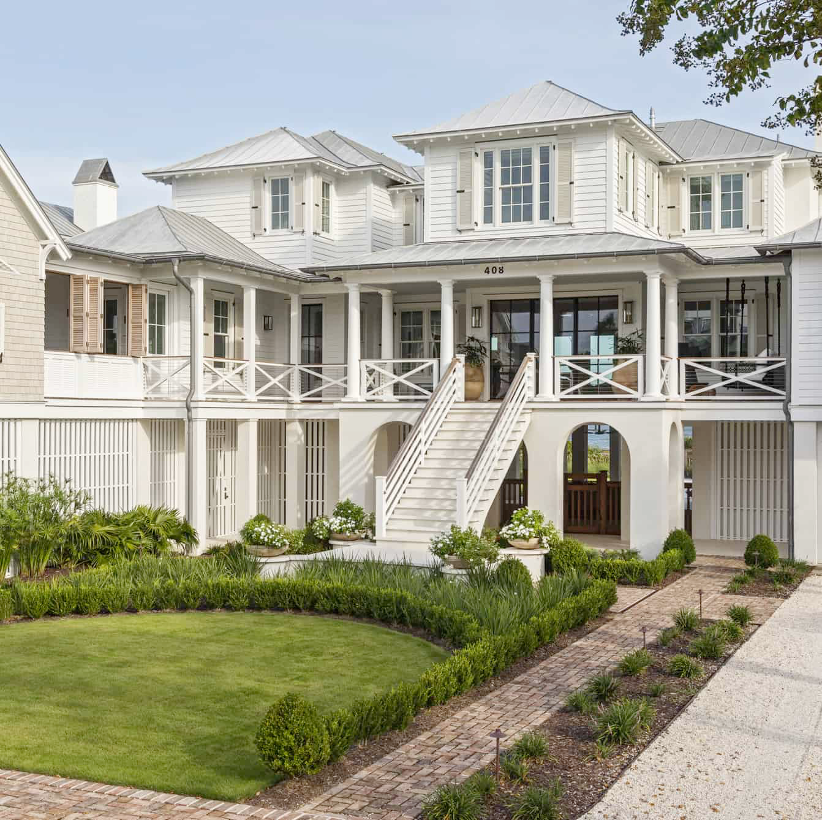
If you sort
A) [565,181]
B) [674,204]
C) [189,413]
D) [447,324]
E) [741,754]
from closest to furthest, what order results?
[741,754] < [189,413] < [447,324] < [565,181] < [674,204]

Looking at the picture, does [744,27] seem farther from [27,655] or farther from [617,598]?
[27,655]

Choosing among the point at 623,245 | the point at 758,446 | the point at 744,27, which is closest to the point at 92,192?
the point at 623,245

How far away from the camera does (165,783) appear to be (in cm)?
815

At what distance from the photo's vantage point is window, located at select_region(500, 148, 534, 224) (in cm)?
2273

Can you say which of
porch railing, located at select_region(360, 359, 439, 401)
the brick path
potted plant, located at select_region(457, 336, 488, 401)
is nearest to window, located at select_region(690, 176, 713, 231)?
potted plant, located at select_region(457, 336, 488, 401)

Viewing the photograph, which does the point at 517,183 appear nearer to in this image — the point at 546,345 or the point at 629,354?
the point at 546,345

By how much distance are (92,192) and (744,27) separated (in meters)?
19.1

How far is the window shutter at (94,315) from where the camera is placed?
66.4 feet

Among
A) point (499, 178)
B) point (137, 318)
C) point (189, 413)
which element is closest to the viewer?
point (189, 413)

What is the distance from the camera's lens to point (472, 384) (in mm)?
21969

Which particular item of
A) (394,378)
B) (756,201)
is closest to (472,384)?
(394,378)

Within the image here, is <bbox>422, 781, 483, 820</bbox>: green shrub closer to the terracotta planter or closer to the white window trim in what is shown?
the terracotta planter

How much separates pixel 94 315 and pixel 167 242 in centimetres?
233

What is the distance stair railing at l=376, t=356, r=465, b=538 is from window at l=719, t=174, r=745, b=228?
706 centimetres
